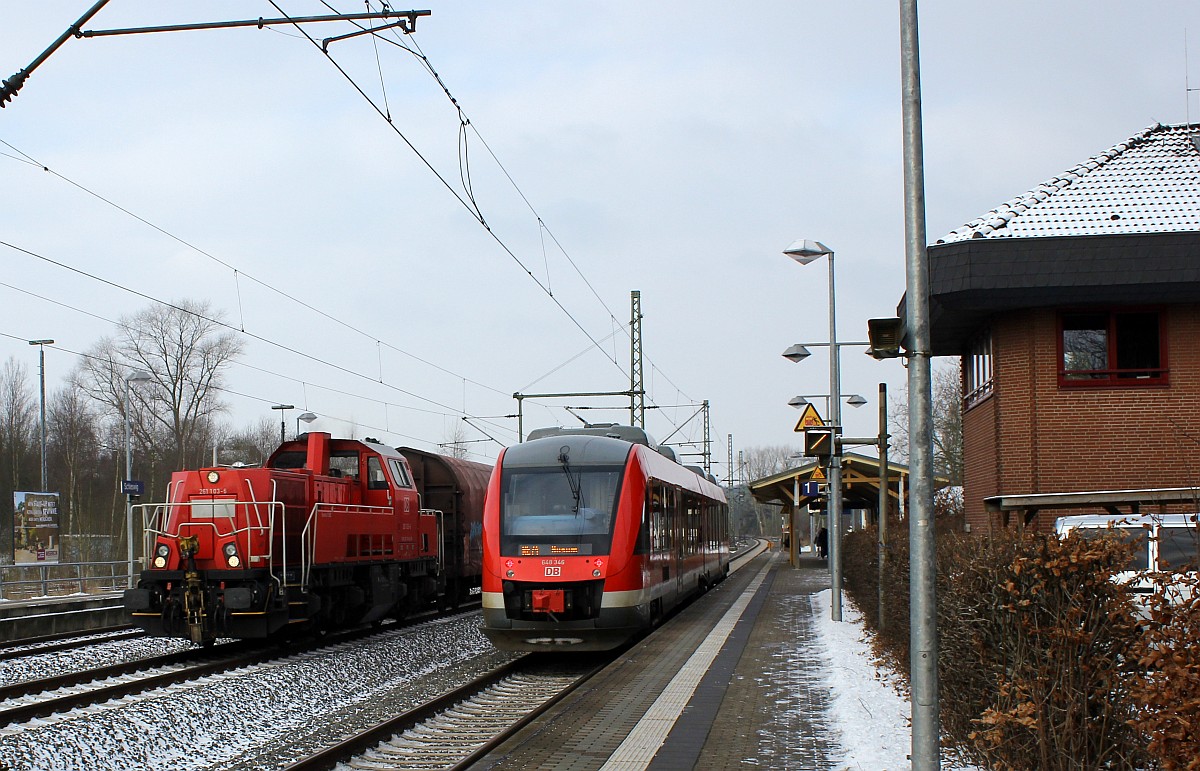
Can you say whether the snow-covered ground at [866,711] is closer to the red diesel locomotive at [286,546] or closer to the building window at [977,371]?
the building window at [977,371]

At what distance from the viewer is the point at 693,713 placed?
31.6ft

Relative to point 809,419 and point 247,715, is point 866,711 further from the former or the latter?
point 809,419

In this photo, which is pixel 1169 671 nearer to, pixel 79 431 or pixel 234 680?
pixel 234 680

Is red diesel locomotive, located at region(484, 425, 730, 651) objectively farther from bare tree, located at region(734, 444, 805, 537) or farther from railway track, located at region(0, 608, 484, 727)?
bare tree, located at region(734, 444, 805, 537)

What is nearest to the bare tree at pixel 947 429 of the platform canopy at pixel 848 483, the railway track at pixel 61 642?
the platform canopy at pixel 848 483

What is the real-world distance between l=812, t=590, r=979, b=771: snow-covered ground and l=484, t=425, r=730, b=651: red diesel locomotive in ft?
8.96

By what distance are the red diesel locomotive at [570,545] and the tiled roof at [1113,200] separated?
6979mm

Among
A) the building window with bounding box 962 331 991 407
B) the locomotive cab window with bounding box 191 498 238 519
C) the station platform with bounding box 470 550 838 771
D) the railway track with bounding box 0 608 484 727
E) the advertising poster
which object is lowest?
the railway track with bounding box 0 608 484 727

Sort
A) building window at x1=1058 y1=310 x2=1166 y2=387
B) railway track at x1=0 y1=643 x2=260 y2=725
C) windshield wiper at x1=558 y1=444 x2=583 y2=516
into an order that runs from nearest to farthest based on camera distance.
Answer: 1. railway track at x1=0 y1=643 x2=260 y2=725
2. windshield wiper at x1=558 y1=444 x2=583 y2=516
3. building window at x1=1058 y1=310 x2=1166 y2=387

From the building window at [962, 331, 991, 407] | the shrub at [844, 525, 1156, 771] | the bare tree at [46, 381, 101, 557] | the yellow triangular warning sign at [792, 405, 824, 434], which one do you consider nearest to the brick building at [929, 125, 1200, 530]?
the building window at [962, 331, 991, 407]

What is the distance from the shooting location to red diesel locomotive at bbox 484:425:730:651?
1378cm

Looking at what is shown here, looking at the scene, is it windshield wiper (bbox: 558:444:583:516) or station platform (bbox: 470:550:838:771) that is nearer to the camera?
station platform (bbox: 470:550:838:771)

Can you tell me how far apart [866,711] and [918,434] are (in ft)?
12.2

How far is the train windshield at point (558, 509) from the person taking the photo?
1402 centimetres
